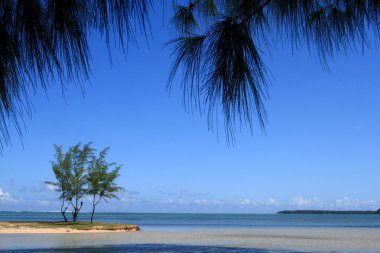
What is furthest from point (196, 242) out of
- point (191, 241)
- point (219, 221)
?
point (219, 221)

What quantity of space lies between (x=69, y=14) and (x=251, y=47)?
1.22 meters


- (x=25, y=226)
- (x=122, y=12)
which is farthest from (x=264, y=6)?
(x=25, y=226)

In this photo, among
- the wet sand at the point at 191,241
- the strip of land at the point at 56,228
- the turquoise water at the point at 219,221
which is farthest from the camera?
Answer: the turquoise water at the point at 219,221

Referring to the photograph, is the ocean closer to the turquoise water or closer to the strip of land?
the strip of land

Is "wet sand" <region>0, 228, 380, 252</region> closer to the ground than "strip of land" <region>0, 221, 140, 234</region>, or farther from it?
closer to the ground

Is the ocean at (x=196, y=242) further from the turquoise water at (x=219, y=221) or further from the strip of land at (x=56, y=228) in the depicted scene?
the turquoise water at (x=219, y=221)

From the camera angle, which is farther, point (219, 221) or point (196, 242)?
point (219, 221)

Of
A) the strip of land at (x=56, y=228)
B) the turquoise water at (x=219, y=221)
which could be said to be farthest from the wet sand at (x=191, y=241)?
the turquoise water at (x=219, y=221)

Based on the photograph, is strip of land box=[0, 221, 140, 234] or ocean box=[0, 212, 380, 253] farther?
strip of land box=[0, 221, 140, 234]

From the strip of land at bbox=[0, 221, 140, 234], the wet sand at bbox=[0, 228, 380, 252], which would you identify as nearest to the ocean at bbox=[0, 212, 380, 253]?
the wet sand at bbox=[0, 228, 380, 252]

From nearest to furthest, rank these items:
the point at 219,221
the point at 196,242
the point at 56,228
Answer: the point at 196,242 < the point at 56,228 < the point at 219,221

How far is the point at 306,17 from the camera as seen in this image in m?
2.88

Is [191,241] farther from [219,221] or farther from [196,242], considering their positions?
[219,221]

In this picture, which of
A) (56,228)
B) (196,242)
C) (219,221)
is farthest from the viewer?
(219,221)
